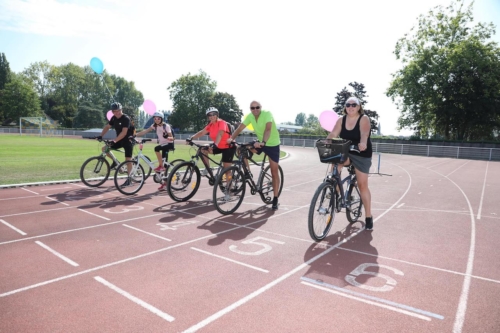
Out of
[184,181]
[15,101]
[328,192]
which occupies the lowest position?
[184,181]

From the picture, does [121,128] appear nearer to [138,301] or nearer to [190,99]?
[138,301]

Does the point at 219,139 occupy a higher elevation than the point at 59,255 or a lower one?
higher

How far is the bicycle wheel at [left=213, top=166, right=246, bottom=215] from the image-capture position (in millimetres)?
5996

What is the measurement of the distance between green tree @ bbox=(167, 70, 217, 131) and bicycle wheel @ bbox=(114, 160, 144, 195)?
67451 mm

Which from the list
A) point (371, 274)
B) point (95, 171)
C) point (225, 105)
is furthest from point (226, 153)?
point (225, 105)

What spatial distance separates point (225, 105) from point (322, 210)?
70.6 m

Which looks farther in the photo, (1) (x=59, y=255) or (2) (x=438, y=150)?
(2) (x=438, y=150)

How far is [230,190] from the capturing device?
6.12m

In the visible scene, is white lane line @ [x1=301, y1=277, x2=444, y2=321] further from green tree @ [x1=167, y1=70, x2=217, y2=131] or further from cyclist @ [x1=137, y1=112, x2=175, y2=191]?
green tree @ [x1=167, y1=70, x2=217, y2=131]

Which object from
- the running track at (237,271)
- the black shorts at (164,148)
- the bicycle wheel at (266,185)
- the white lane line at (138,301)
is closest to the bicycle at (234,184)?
the running track at (237,271)

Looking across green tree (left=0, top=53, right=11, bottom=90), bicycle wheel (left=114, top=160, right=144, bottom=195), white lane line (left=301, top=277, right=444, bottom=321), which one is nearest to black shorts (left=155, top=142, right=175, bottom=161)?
bicycle wheel (left=114, top=160, right=144, bottom=195)

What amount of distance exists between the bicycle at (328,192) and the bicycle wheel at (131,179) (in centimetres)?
499

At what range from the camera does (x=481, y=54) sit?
36781 millimetres

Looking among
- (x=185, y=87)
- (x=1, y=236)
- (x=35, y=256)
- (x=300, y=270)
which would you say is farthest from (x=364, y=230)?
(x=185, y=87)
